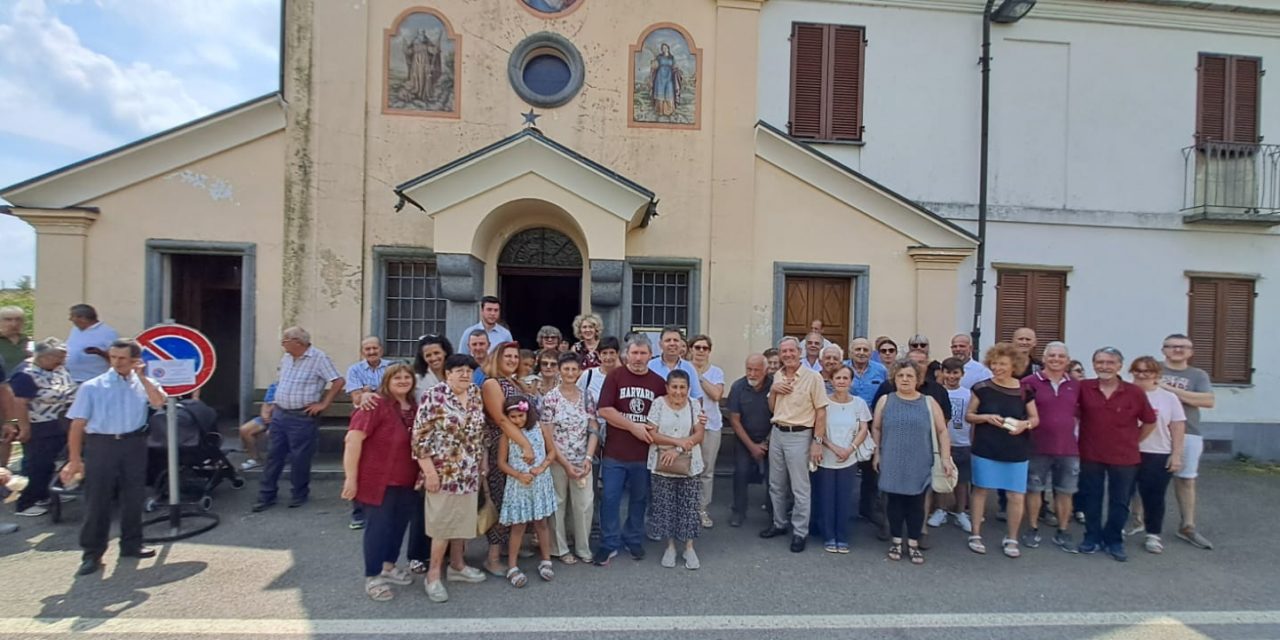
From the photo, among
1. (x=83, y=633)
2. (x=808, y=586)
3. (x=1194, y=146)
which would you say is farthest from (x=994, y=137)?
(x=83, y=633)

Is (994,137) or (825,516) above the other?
(994,137)

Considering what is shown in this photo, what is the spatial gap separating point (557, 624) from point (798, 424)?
2.49 m

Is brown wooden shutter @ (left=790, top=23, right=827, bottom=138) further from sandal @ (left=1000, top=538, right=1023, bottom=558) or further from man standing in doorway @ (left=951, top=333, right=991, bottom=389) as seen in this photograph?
sandal @ (left=1000, top=538, right=1023, bottom=558)

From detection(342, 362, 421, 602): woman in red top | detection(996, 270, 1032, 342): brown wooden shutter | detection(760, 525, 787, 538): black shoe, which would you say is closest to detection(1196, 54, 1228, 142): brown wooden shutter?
detection(996, 270, 1032, 342): brown wooden shutter

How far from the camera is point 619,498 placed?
473 cm

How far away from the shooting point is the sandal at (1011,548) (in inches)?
197

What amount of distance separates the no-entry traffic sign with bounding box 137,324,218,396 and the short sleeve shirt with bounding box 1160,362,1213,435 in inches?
336

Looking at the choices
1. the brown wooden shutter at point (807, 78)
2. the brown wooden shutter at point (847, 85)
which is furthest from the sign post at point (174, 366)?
the brown wooden shutter at point (847, 85)

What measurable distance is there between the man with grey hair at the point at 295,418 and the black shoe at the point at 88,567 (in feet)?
4.65

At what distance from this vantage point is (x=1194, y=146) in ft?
32.4

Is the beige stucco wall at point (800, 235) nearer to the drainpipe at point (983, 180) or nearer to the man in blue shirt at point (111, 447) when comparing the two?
the drainpipe at point (983, 180)

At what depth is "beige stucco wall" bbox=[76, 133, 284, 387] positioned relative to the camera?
7676mm

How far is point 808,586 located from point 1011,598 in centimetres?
142

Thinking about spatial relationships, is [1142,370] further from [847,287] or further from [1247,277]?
[1247,277]
